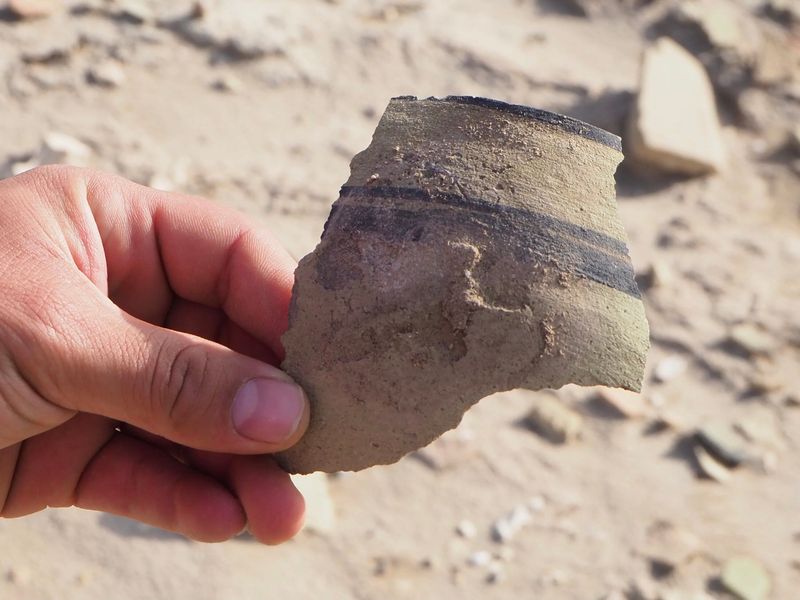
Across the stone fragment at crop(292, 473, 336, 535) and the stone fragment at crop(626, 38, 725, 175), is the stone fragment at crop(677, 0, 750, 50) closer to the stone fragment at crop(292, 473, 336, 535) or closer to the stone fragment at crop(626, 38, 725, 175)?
the stone fragment at crop(626, 38, 725, 175)

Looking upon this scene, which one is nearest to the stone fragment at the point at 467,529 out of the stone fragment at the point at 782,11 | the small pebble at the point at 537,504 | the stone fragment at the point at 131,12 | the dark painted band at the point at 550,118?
the small pebble at the point at 537,504

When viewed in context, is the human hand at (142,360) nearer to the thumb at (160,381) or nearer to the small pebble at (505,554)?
the thumb at (160,381)

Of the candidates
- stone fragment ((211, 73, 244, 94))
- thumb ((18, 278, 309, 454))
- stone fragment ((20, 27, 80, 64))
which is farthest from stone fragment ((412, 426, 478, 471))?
stone fragment ((20, 27, 80, 64))

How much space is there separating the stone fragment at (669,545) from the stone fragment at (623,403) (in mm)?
402

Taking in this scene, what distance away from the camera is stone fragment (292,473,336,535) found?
229 cm

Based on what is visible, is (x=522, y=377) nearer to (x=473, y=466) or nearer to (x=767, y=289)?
(x=473, y=466)

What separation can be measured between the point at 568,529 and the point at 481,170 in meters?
1.39

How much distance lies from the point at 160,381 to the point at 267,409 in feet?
0.55

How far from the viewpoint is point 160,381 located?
1.34 m

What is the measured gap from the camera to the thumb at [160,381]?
1322mm

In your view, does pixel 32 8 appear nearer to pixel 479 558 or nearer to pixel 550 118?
pixel 479 558

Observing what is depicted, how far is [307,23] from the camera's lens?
400 cm

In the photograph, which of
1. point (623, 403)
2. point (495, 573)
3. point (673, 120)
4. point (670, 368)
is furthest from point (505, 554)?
point (673, 120)

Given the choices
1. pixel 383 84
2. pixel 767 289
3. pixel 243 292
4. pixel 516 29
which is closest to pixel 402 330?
→ pixel 243 292
